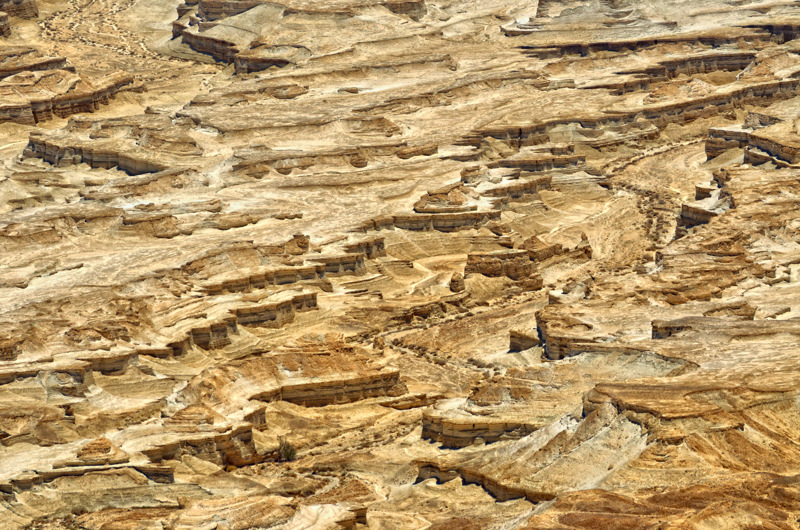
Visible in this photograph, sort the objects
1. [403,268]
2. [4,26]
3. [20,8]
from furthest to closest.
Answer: [20,8] < [4,26] < [403,268]

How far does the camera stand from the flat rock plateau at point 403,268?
42531 millimetres

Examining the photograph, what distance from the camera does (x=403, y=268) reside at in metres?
74.0

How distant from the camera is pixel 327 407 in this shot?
178ft

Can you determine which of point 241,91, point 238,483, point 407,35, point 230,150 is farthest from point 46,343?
point 407,35

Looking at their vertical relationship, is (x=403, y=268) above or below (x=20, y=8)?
below

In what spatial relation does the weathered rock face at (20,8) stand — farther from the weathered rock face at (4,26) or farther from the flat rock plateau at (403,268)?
the weathered rock face at (4,26)

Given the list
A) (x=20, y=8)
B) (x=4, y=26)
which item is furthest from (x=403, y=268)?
(x=20, y=8)

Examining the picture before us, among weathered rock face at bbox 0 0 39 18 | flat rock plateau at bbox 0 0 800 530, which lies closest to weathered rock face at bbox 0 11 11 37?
flat rock plateau at bbox 0 0 800 530

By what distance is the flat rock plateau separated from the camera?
42531 millimetres

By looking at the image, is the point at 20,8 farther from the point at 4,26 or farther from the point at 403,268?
the point at 403,268

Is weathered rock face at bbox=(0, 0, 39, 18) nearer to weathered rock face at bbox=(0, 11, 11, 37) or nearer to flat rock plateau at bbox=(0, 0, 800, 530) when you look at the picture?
flat rock plateau at bbox=(0, 0, 800, 530)

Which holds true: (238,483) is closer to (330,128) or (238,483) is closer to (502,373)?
(502,373)

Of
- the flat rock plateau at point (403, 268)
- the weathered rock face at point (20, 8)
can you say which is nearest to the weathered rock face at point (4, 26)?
the flat rock plateau at point (403, 268)

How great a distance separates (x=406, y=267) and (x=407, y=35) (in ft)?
180
